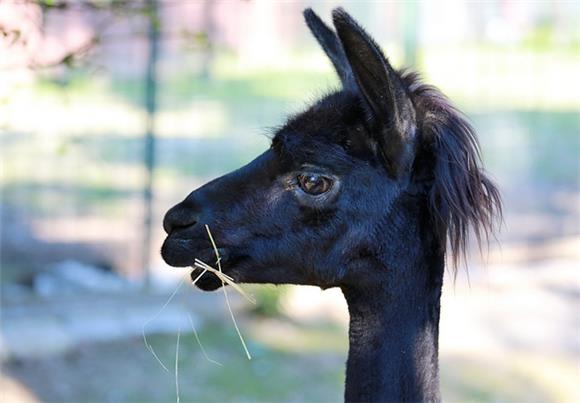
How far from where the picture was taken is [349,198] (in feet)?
9.43

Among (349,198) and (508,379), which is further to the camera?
(508,379)

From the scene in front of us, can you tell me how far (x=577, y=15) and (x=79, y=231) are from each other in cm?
569

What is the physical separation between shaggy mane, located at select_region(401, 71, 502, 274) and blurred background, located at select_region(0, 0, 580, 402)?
60.0 inches

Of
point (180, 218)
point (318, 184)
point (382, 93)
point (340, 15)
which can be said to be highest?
point (340, 15)

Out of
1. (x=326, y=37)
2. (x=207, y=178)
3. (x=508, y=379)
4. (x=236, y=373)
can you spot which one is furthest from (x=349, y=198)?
(x=207, y=178)

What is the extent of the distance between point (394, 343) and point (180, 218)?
68 centimetres

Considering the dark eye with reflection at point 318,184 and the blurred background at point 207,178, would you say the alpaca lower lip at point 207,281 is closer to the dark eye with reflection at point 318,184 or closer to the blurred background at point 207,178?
the dark eye with reflection at point 318,184

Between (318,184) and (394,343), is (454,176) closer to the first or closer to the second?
(318,184)

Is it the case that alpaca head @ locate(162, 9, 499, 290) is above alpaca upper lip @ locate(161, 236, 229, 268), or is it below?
above

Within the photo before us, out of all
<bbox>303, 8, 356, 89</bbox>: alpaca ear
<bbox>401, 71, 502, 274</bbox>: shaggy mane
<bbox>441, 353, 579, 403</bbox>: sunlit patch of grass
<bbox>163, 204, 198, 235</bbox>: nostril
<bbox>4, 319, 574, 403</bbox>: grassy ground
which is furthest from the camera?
<bbox>441, 353, 579, 403</bbox>: sunlit patch of grass

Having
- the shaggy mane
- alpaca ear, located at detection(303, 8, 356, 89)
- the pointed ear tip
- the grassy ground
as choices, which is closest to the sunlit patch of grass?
the grassy ground

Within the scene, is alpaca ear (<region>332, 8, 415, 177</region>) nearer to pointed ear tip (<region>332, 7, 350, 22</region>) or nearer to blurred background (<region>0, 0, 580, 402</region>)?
pointed ear tip (<region>332, 7, 350, 22</region>)

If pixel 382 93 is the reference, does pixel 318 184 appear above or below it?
below

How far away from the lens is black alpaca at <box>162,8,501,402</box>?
2.85 m
